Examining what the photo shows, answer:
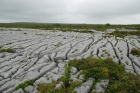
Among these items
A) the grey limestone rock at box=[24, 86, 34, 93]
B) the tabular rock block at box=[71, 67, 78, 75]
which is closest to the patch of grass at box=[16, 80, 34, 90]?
the grey limestone rock at box=[24, 86, 34, 93]

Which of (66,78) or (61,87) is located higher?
(66,78)

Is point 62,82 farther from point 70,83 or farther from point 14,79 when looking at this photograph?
point 14,79

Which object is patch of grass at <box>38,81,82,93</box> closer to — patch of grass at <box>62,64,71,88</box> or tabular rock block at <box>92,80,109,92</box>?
patch of grass at <box>62,64,71,88</box>

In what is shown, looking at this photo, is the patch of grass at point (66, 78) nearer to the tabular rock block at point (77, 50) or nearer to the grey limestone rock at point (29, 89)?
the grey limestone rock at point (29, 89)

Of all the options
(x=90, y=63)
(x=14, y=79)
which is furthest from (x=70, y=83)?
(x=14, y=79)

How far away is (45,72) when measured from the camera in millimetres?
4699

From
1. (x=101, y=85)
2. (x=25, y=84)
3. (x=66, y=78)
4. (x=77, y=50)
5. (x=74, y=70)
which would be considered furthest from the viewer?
(x=77, y=50)

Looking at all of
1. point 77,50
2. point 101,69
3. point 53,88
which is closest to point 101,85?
point 101,69

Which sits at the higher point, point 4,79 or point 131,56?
point 131,56

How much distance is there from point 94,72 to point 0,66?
4.93 m

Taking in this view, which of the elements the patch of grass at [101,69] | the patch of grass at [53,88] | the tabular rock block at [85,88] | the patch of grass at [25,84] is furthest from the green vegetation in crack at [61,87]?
the patch of grass at [101,69]

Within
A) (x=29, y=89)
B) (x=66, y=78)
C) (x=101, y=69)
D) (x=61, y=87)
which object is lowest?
(x=29, y=89)

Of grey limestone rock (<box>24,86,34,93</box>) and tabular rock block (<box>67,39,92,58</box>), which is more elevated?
tabular rock block (<box>67,39,92,58</box>)

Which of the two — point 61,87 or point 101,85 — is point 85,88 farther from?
point 61,87
